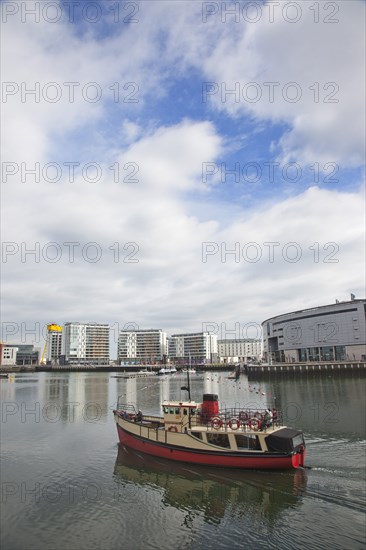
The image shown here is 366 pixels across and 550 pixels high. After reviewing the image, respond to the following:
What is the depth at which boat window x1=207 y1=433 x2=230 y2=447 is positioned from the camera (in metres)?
26.2

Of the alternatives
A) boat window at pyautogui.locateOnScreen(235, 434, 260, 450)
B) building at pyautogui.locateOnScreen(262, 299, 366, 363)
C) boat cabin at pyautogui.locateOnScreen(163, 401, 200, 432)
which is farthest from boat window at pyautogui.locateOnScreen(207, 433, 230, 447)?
building at pyautogui.locateOnScreen(262, 299, 366, 363)

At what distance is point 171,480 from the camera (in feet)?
79.5

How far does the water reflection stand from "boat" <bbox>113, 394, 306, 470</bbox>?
65cm

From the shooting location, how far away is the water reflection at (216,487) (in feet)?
64.5

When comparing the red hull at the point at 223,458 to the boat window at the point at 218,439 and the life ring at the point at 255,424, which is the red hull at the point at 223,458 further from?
the life ring at the point at 255,424

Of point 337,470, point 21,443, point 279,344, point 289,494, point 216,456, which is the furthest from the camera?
point 279,344

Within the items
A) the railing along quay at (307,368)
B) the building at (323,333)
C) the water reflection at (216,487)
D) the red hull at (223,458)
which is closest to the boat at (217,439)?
the red hull at (223,458)

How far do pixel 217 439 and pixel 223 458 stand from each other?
1.45m

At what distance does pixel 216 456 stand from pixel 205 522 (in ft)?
24.4

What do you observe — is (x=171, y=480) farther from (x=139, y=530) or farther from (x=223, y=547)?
(x=223, y=547)

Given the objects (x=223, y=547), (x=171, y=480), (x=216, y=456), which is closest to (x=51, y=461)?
(x=171, y=480)

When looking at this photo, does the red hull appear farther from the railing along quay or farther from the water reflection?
the railing along quay

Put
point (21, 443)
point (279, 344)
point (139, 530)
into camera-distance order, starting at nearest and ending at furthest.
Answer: point (139, 530) → point (21, 443) → point (279, 344)

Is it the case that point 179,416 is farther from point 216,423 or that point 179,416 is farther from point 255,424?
point 255,424
